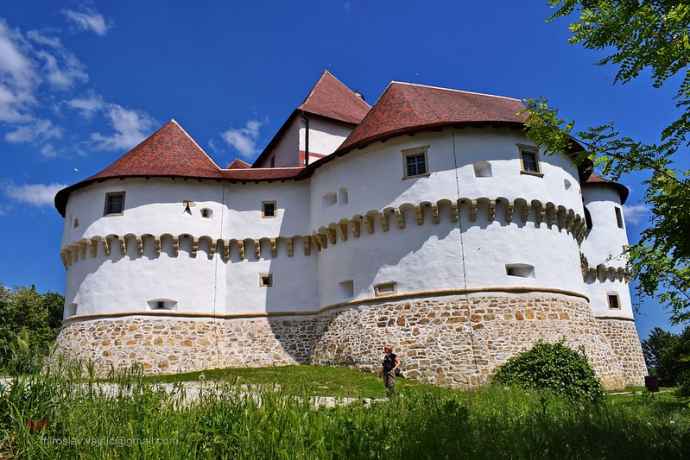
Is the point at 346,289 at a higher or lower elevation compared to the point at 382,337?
higher

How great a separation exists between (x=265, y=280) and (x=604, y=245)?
15742 mm

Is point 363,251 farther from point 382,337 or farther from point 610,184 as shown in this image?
point 610,184

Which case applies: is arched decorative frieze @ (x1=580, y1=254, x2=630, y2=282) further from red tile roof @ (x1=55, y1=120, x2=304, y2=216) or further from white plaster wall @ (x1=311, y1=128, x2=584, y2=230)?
red tile roof @ (x1=55, y1=120, x2=304, y2=216)

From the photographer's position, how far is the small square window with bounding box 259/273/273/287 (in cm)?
2317

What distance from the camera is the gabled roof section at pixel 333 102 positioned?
28172 millimetres

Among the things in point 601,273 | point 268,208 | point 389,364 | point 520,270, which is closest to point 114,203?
point 268,208

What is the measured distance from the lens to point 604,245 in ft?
84.6

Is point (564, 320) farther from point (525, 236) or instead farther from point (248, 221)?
point (248, 221)

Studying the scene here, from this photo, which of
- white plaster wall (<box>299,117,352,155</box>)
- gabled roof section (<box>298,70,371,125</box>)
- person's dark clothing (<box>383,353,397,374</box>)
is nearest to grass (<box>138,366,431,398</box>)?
person's dark clothing (<box>383,353,397,374</box>)

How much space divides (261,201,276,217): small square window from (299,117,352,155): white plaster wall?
3865mm

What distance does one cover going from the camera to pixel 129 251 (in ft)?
73.6

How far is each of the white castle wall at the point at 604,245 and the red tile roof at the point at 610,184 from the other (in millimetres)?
166

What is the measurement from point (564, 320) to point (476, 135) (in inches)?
273

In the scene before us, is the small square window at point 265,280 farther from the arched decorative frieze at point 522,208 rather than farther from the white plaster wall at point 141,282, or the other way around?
the arched decorative frieze at point 522,208
